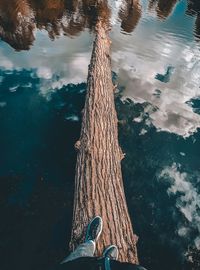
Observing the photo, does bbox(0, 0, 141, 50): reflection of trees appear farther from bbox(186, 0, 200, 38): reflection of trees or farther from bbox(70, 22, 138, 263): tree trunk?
bbox(70, 22, 138, 263): tree trunk

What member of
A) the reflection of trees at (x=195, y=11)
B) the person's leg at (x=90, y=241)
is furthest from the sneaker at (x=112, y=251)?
the reflection of trees at (x=195, y=11)

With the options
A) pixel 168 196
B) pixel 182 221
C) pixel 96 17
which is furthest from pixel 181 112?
pixel 96 17

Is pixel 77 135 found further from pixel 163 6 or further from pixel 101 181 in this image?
pixel 163 6

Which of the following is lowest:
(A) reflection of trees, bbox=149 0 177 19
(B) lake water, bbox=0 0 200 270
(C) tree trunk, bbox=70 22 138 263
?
(A) reflection of trees, bbox=149 0 177 19

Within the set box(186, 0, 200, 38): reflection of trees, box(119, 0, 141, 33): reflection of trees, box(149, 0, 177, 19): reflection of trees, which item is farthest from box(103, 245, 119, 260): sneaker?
box(149, 0, 177, 19): reflection of trees

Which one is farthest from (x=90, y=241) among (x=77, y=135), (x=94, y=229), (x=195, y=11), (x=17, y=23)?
(x=195, y=11)

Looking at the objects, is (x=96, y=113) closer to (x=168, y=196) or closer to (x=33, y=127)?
(x=33, y=127)
